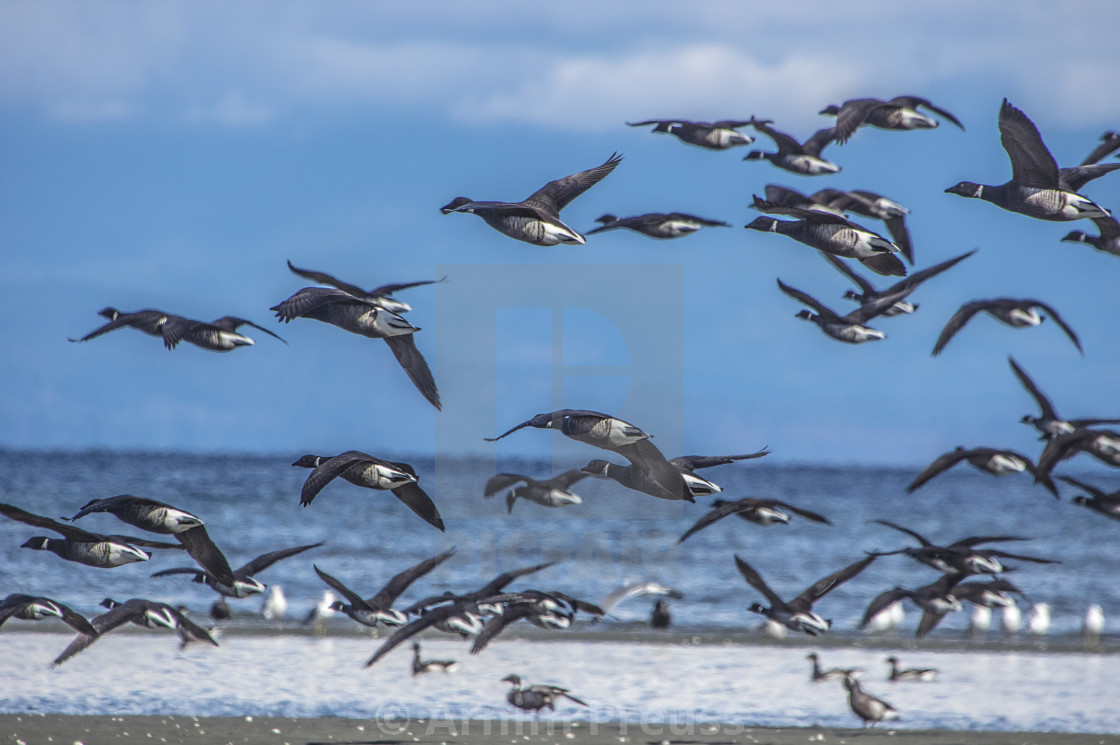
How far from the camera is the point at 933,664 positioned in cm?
1889

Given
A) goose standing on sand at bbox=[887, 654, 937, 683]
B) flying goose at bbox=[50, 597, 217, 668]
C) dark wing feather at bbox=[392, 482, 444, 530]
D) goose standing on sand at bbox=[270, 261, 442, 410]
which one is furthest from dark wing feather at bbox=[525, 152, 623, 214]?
goose standing on sand at bbox=[887, 654, 937, 683]

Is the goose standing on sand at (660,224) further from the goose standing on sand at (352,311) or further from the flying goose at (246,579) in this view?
the flying goose at (246,579)

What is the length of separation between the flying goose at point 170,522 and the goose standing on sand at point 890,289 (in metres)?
6.36

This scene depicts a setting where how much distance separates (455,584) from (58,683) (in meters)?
13.2

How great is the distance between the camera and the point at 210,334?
34.9 ft

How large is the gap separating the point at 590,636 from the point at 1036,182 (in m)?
13.8

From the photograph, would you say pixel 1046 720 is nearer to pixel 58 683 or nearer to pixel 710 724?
pixel 710 724

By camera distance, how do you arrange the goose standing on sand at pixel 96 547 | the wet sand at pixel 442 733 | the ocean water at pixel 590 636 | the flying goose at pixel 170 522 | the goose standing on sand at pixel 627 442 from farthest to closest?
the ocean water at pixel 590 636 → the wet sand at pixel 442 733 → the goose standing on sand at pixel 96 547 → the flying goose at pixel 170 522 → the goose standing on sand at pixel 627 442

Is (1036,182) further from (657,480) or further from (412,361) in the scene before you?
(412,361)

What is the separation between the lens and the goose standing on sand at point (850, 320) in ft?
37.1

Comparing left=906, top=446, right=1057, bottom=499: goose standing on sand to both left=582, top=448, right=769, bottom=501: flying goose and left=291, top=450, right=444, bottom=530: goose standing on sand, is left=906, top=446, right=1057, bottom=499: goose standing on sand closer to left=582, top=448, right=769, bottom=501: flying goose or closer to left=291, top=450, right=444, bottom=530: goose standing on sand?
left=582, top=448, right=769, bottom=501: flying goose

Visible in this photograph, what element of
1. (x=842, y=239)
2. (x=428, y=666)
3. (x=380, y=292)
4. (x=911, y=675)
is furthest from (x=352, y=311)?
(x=911, y=675)

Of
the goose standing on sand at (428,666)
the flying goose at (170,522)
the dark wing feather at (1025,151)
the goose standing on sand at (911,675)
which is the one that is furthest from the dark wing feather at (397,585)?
the goose standing on sand at (911,675)

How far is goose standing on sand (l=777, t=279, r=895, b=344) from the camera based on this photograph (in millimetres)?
11320
